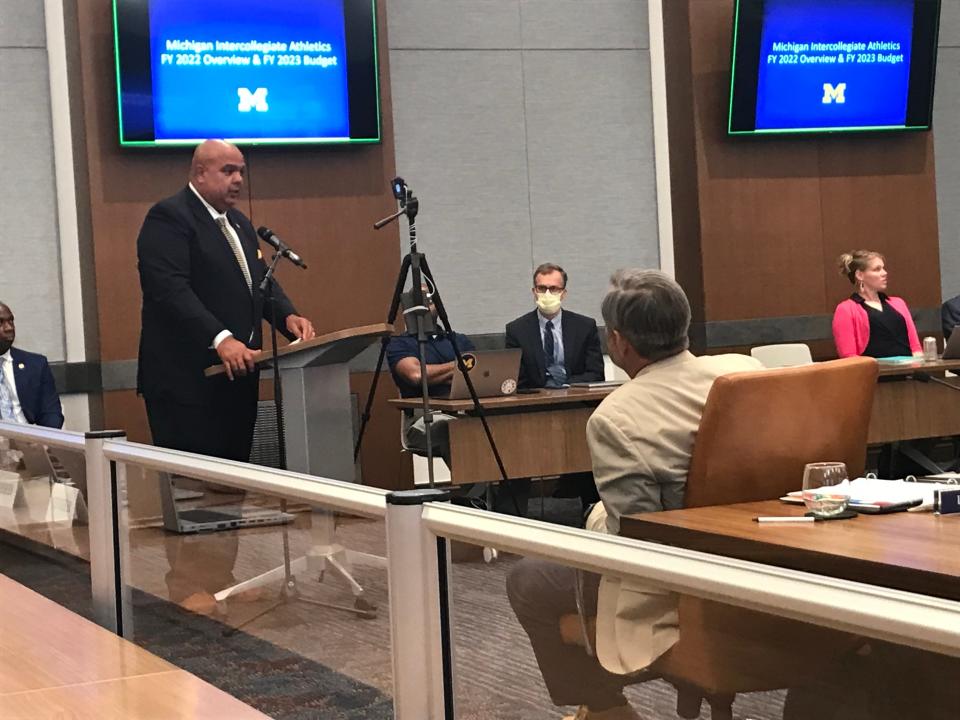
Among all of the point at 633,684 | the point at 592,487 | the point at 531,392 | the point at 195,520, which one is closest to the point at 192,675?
the point at 195,520

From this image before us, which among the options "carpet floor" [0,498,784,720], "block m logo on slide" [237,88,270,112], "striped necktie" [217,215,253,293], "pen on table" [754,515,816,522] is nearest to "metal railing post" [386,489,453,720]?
"carpet floor" [0,498,784,720]

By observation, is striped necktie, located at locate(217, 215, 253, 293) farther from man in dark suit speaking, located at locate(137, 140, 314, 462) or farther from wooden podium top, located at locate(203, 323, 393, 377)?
wooden podium top, located at locate(203, 323, 393, 377)

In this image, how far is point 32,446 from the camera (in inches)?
145

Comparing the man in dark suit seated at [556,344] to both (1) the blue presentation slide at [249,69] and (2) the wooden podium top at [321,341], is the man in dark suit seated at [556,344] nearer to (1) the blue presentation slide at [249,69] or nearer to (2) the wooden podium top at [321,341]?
(1) the blue presentation slide at [249,69]

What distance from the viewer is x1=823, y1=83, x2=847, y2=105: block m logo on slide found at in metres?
8.34

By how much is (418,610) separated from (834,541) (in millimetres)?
697

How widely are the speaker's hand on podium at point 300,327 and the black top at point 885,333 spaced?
155 inches

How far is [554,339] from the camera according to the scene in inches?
263

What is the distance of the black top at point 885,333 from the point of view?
23.8 ft

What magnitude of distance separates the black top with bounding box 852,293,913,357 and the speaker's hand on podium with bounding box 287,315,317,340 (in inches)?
155

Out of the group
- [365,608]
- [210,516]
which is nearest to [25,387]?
[210,516]

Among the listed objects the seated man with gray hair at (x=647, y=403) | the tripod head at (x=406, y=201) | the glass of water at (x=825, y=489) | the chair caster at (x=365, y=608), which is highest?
the tripod head at (x=406, y=201)

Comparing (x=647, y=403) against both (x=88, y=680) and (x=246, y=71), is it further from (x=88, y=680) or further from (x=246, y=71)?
(x=246, y=71)

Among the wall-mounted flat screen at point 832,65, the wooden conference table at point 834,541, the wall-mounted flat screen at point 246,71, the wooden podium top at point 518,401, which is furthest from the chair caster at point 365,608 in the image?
the wall-mounted flat screen at point 832,65
